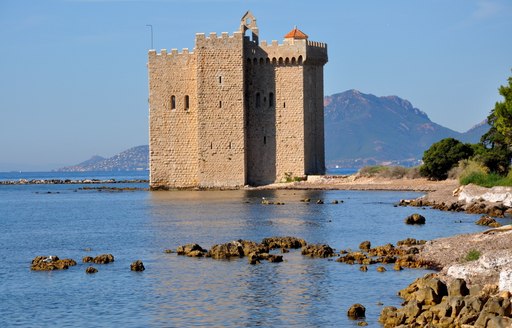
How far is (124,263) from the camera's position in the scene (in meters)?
19.9

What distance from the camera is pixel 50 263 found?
19.3m

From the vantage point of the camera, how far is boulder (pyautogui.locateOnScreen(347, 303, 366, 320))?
13.9m

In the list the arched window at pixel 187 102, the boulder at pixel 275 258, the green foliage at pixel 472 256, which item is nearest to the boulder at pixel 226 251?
the boulder at pixel 275 258

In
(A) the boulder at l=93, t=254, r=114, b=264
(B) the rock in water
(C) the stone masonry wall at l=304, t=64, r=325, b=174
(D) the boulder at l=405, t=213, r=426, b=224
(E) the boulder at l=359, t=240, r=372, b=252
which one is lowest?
(B) the rock in water

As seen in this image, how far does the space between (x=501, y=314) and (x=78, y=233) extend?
57.7ft

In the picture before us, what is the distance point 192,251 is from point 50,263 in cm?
310

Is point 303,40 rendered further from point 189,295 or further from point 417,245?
point 189,295

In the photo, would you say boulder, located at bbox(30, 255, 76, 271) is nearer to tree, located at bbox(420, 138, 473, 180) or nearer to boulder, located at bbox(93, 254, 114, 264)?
boulder, located at bbox(93, 254, 114, 264)

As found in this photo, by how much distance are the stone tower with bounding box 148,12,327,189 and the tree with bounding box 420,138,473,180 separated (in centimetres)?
567

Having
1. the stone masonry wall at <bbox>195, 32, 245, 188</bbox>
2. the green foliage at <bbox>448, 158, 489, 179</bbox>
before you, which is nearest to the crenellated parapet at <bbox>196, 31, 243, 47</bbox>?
the stone masonry wall at <bbox>195, 32, 245, 188</bbox>

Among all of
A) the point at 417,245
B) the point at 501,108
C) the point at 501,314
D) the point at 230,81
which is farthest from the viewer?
the point at 230,81

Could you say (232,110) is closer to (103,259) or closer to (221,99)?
(221,99)

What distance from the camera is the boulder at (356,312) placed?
1391 centimetres

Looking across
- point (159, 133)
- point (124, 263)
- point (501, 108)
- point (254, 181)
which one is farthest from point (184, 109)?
point (124, 263)
